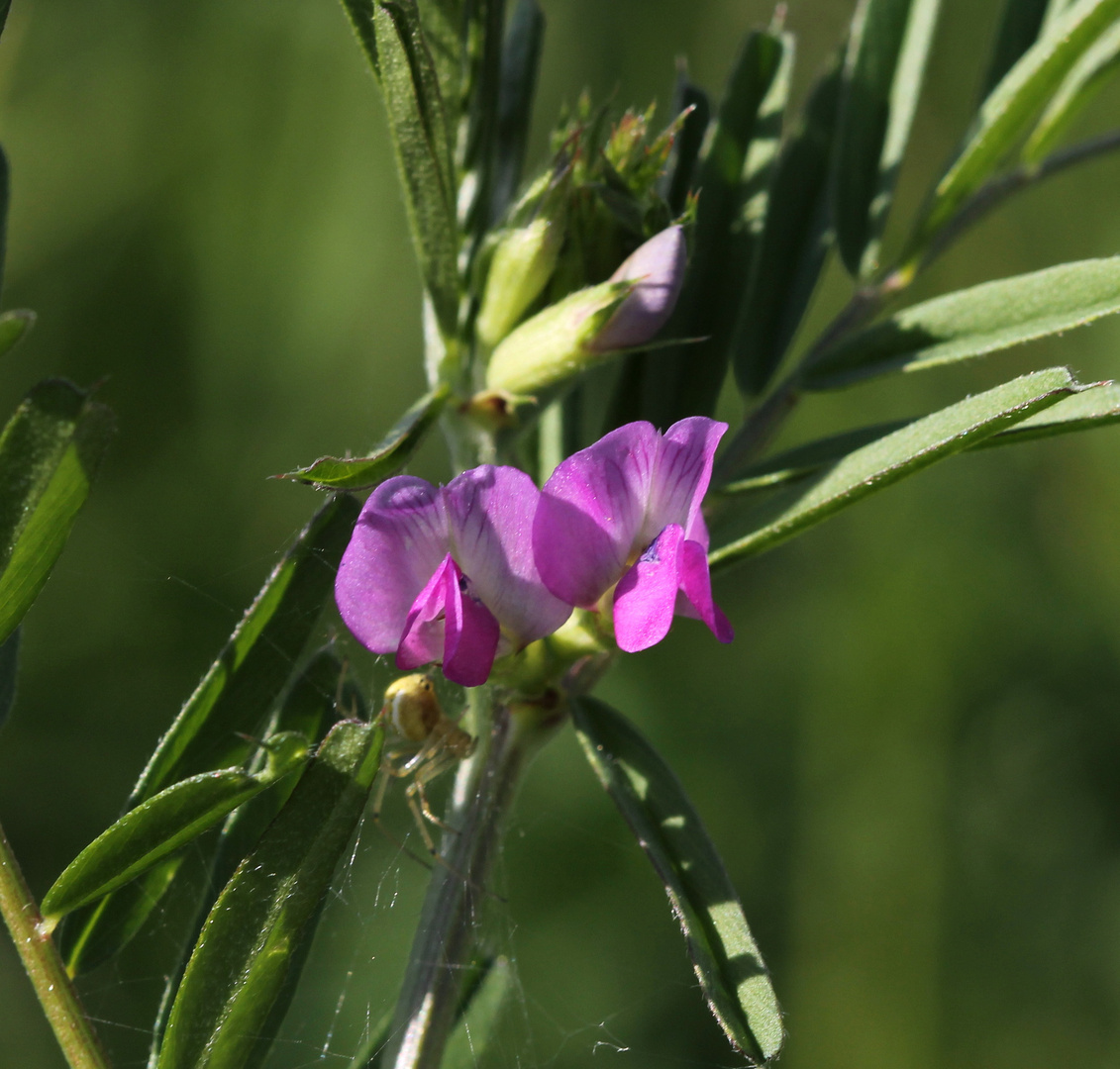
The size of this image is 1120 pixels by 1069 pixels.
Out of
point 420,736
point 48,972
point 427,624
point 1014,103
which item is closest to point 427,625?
point 427,624

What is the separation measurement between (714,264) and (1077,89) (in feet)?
1.63

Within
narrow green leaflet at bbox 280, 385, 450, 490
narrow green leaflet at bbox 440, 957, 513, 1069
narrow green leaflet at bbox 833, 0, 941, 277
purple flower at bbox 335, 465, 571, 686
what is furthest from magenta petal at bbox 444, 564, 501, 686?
narrow green leaflet at bbox 833, 0, 941, 277

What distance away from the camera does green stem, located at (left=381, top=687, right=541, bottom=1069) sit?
0.95 metres

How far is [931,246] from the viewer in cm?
134

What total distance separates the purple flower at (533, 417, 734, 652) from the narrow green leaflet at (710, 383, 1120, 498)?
0.63 feet

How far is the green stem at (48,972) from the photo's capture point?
2.59ft

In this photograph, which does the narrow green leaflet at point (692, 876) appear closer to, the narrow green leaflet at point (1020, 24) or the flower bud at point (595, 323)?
the flower bud at point (595, 323)

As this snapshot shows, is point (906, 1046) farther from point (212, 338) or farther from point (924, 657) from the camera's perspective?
point (212, 338)

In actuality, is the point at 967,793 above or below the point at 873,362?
below

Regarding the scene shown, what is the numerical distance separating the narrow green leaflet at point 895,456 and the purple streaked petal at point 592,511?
0.13 metres

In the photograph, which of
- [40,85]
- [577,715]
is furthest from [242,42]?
[577,715]

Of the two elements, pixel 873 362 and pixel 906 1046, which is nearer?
pixel 873 362

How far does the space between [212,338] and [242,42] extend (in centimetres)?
76

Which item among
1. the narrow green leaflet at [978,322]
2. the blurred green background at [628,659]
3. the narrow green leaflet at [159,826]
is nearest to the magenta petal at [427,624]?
the narrow green leaflet at [159,826]
